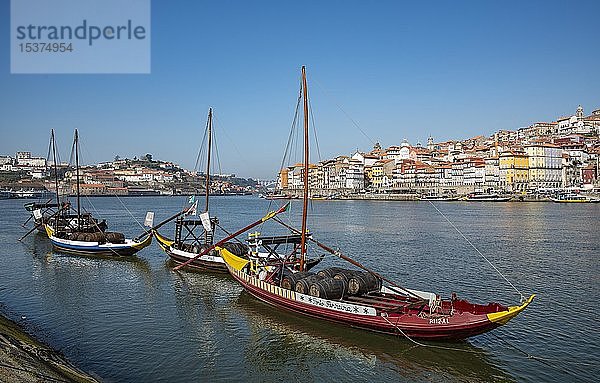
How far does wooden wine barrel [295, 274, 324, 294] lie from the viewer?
16.2 m

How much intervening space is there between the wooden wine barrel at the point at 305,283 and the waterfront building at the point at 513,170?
108880 mm

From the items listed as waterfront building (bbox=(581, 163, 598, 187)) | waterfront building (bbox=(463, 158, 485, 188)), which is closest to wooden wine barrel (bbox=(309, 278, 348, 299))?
waterfront building (bbox=(463, 158, 485, 188))

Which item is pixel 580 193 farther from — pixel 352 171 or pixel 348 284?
pixel 348 284

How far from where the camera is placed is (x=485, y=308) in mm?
13711

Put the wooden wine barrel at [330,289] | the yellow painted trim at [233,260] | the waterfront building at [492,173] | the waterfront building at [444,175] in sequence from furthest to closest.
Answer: the waterfront building at [444,175] < the waterfront building at [492,173] < the yellow painted trim at [233,260] < the wooden wine barrel at [330,289]

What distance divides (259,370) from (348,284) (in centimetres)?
413

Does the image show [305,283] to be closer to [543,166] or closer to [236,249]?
[236,249]

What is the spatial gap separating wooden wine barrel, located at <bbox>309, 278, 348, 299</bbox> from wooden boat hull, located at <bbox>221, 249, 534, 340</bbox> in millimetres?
207

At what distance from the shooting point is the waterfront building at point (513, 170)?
116750 millimetres

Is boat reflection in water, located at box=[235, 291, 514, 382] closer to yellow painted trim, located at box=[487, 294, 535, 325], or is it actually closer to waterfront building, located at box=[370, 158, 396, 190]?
yellow painted trim, located at box=[487, 294, 535, 325]

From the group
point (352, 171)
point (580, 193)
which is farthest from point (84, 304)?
point (352, 171)

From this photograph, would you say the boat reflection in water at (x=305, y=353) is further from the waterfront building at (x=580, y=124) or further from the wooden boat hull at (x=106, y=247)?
the waterfront building at (x=580, y=124)

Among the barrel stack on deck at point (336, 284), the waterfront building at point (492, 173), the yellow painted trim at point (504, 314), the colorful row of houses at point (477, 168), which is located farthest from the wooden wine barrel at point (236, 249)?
the waterfront building at point (492, 173)

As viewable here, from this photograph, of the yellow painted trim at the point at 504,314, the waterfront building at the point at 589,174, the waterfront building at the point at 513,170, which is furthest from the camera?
the waterfront building at the point at 513,170
